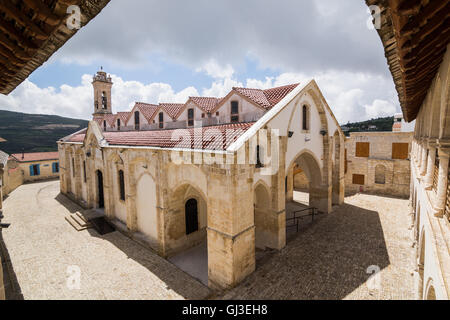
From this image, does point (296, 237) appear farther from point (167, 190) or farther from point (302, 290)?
point (167, 190)

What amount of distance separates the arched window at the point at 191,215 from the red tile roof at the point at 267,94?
675 centimetres

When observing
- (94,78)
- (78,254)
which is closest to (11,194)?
(94,78)

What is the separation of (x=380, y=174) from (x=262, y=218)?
1635 cm

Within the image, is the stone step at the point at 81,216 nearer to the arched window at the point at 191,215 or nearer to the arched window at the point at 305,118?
the arched window at the point at 191,215

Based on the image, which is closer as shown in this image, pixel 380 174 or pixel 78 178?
pixel 78 178

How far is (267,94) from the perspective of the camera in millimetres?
13953

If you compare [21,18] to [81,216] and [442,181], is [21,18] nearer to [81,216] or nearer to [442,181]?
[442,181]

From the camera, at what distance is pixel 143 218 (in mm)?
12508

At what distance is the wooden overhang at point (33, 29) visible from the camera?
7.18ft

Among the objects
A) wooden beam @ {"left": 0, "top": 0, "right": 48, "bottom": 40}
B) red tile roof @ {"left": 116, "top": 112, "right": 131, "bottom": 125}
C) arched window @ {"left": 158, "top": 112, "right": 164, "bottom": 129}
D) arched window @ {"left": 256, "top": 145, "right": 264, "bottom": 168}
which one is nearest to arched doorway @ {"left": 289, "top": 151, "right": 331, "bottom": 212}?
arched window @ {"left": 256, "top": 145, "right": 264, "bottom": 168}

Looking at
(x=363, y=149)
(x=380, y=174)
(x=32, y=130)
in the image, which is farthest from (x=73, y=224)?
(x=32, y=130)

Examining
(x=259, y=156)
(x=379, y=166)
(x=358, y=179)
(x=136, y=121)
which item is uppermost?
(x=136, y=121)

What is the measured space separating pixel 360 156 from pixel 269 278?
17.4 meters

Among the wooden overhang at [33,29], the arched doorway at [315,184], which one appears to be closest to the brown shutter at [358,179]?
the arched doorway at [315,184]
